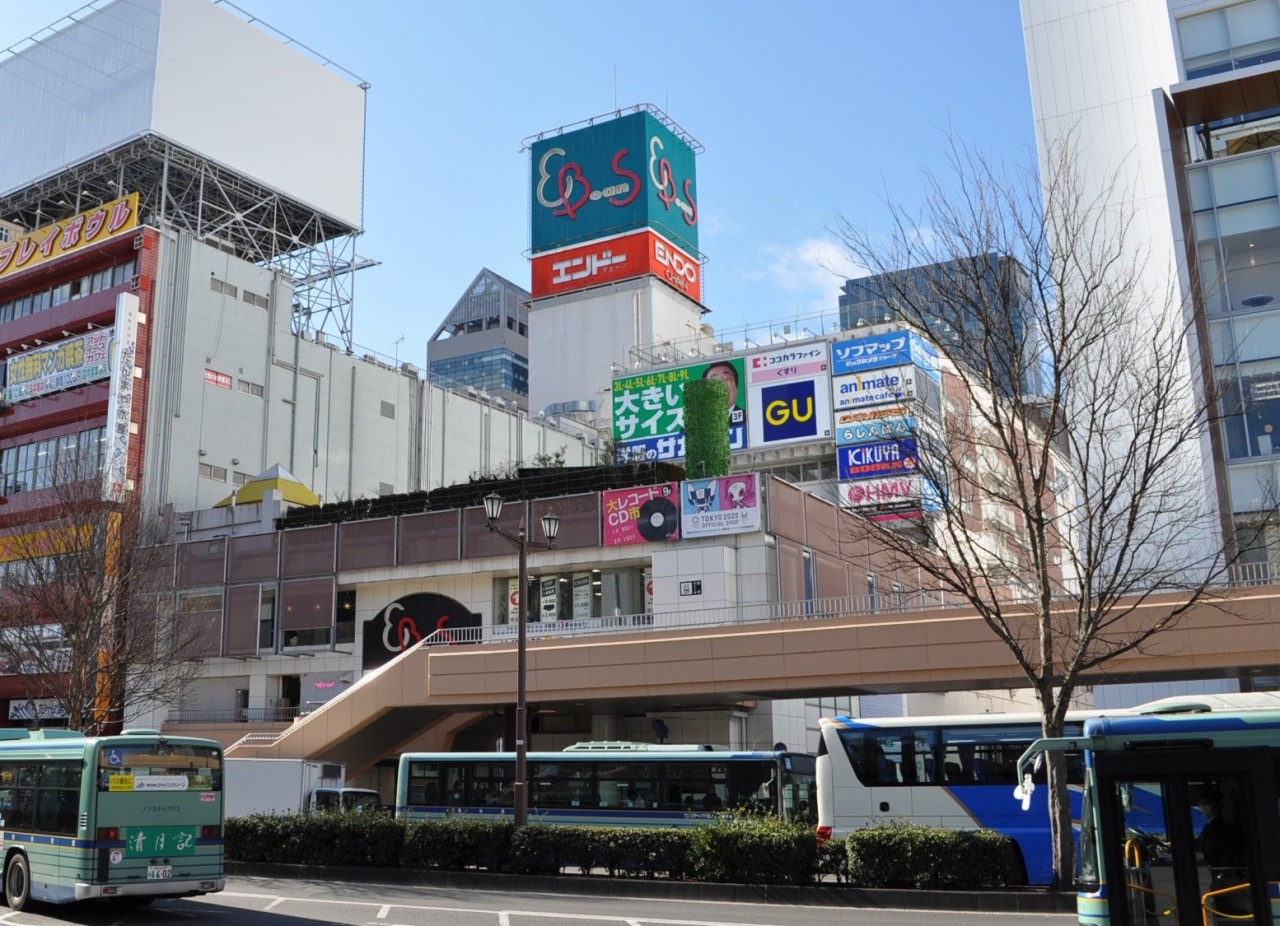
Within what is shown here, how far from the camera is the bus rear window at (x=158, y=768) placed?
16719mm

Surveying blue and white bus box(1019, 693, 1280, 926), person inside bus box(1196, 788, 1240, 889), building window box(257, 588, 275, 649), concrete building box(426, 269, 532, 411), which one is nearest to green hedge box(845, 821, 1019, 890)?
blue and white bus box(1019, 693, 1280, 926)

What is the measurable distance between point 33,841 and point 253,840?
24.7 ft

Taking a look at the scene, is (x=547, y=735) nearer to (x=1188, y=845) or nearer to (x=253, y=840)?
(x=253, y=840)

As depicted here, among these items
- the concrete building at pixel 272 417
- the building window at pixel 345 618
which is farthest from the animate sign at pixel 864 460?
the building window at pixel 345 618

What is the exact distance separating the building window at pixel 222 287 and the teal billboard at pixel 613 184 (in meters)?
39.9

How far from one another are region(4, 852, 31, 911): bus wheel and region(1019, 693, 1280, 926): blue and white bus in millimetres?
14488

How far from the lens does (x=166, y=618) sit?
45.7 metres

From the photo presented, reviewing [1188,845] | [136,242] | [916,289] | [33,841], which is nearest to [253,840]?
[33,841]

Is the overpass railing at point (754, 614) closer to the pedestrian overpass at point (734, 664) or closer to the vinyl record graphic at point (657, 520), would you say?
the pedestrian overpass at point (734, 664)

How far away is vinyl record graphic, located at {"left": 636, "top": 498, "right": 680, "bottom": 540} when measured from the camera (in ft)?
149

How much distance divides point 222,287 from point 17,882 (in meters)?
49.2

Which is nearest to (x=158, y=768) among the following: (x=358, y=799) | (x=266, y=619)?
(x=358, y=799)

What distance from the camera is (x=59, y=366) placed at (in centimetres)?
6028

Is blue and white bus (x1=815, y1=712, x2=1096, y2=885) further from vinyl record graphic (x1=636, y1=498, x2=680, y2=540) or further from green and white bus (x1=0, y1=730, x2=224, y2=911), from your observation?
vinyl record graphic (x1=636, y1=498, x2=680, y2=540)
